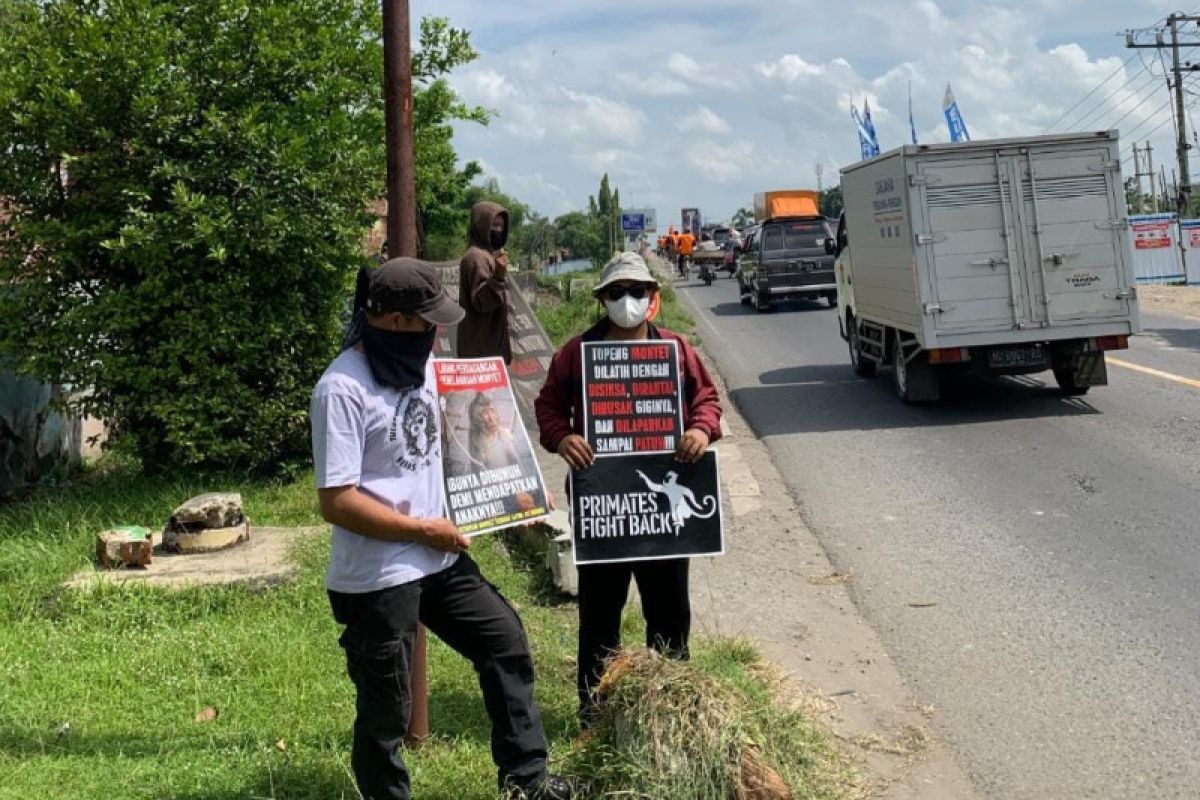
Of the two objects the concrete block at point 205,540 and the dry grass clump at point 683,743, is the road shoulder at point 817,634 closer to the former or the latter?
the dry grass clump at point 683,743

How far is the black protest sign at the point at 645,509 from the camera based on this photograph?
412 centimetres

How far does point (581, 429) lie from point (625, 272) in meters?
0.61

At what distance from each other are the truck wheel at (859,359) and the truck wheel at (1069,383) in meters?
2.57

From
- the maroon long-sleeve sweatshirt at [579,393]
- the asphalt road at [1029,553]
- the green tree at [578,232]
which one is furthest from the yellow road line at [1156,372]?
the green tree at [578,232]

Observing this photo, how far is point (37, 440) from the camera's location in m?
9.18

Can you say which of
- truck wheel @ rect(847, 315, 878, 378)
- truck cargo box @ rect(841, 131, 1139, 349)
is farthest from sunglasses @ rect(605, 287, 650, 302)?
truck wheel @ rect(847, 315, 878, 378)

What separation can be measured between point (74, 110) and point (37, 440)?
2.95 m

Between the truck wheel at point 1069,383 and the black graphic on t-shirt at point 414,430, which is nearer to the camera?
the black graphic on t-shirt at point 414,430

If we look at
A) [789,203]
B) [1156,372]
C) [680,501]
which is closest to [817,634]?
[680,501]

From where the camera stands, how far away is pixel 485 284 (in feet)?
22.9

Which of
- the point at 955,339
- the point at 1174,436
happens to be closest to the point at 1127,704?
the point at 1174,436

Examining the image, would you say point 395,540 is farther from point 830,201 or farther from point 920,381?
point 830,201

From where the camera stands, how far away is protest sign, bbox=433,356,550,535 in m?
3.57

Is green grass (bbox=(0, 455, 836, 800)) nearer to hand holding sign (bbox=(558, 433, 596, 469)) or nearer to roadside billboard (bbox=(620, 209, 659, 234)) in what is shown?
hand holding sign (bbox=(558, 433, 596, 469))
